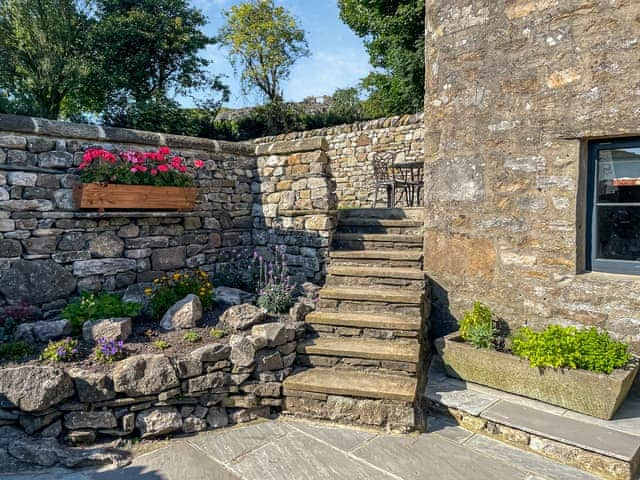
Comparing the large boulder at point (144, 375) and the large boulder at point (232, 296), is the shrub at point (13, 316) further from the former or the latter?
the large boulder at point (232, 296)

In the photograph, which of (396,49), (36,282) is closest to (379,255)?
(36,282)

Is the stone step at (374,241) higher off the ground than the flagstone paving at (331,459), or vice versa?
the stone step at (374,241)

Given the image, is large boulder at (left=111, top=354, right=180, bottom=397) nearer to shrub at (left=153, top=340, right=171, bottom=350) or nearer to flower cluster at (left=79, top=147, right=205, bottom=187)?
shrub at (left=153, top=340, right=171, bottom=350)

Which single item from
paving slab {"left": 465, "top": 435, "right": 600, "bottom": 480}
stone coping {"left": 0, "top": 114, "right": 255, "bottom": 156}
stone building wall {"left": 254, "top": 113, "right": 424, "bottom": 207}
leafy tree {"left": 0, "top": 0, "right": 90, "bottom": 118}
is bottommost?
paving slab {"left": 465, "top": 435, "right": 600, "bottom": 480}

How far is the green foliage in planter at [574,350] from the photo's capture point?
320 centimetres

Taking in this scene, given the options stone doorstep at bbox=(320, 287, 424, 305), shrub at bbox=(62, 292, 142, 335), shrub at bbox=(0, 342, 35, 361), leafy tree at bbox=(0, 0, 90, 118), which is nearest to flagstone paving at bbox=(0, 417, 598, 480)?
shrub at bbox=(0, 342, 35, 361)

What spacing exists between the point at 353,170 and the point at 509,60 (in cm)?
597

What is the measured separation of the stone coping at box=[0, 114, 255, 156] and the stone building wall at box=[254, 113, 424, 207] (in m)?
3.86

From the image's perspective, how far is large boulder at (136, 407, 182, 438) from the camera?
3125 millimetres

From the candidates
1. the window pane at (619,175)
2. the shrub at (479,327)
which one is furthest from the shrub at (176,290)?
the window pane at (619,175)

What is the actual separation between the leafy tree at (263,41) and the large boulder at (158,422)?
13.7 meters

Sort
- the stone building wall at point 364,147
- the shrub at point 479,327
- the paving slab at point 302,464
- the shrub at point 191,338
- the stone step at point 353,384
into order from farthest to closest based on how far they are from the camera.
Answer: the stone building wall at point 364,147, the shrub at point 479,327, the shrub at point 191,338, the stone step at point 353,384, the paving slab at point 302,464

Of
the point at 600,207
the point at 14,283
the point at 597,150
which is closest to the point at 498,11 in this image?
the point at 597,150

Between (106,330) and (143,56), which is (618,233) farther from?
(143,56)
